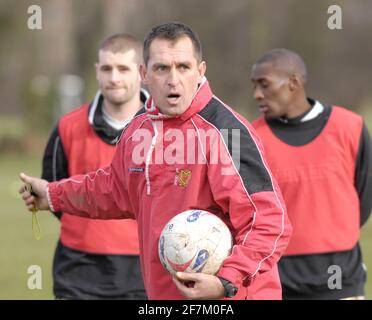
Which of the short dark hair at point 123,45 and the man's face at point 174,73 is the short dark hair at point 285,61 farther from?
the man's face at point 174,73

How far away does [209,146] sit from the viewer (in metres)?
5.21

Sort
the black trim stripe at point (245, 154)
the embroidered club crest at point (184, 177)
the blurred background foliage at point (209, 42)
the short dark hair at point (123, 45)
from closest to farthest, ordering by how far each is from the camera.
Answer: the black trim stripe at point (245, 154), the embroidered club crest at point (184, 177), the short dark hair at point (123, 45), the blurred background foliage at point (209, 42)

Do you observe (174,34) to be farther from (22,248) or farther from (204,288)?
(22,248)

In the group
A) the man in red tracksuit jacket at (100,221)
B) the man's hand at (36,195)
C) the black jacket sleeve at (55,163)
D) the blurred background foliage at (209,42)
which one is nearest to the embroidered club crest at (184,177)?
the man's hand at (36,195)

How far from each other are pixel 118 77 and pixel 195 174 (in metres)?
2.65

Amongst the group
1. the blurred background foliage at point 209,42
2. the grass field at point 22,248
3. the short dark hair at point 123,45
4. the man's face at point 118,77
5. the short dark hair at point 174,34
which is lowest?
the grass field at point 22,248

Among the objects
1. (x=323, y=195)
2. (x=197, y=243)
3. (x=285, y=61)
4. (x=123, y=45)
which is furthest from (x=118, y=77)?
(x=197, y=243)

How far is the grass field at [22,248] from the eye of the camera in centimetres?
1166

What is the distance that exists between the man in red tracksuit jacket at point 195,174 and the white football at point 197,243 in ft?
0.19

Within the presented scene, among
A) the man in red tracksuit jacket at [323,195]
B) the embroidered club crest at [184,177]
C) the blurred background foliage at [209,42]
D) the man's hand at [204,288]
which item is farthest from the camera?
the blurred background foliage at [209,42]

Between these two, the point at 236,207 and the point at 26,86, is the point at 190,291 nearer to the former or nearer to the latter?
the point at 236,207

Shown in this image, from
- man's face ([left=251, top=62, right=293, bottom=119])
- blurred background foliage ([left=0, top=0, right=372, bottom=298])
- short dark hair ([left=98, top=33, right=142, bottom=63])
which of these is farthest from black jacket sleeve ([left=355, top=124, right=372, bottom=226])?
blurred background foliage ([left=0, top=0, right=372, bottom=298])

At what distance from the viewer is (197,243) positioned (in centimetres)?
501
